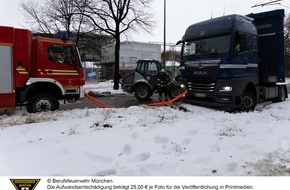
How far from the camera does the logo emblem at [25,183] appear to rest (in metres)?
3.92

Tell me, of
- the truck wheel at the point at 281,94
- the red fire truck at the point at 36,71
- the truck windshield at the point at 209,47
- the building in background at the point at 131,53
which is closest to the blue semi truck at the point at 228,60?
the truck windshield at the point at 209,47

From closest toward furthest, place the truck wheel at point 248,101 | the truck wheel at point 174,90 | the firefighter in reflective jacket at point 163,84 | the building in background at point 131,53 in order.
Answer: the truck wheel at point 248,101 → the firefighter in reflective jacket at point 163,84 → the truck wheel at point 174,90 → the building in background at point 131,53

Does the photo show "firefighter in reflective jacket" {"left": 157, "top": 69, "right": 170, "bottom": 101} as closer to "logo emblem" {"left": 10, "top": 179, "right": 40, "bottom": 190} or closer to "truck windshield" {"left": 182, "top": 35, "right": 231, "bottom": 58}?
"truck windshield" {"left": 182, "top": 35, "right": 231, "bottom": 58}

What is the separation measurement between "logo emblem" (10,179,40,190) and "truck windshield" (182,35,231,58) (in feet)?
25.4

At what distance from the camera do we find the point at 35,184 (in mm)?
3982

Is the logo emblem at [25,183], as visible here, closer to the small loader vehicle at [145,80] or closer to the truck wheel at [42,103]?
the truck wheel at [42,103]

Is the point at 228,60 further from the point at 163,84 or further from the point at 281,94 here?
the point at 281,94

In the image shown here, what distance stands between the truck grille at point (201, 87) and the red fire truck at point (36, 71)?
4.14m

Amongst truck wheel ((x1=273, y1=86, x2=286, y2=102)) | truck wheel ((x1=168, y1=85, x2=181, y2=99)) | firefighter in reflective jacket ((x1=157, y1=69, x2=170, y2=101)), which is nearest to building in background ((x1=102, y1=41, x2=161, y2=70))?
truck wheel ((x1=168, y1=85, x2=181, y2=99))

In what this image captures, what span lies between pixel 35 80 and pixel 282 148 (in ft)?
25.6

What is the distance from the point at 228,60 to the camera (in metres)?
9.85

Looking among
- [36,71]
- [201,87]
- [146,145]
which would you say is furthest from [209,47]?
[36,71]

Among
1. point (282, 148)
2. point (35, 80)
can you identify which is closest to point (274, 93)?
point (282, 148)

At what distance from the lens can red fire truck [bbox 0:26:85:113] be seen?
938 centimetres
